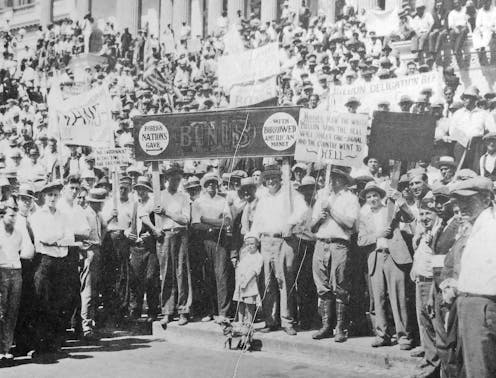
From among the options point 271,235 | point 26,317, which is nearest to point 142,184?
point 271,235

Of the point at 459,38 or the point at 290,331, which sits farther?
the point at 459,38

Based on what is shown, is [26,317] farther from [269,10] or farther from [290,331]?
[269,10]

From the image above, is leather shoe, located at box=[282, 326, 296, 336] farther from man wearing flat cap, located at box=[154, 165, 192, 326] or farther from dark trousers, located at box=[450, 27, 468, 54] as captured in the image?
dark trousers, located at box=[450, 27, 468, 54]

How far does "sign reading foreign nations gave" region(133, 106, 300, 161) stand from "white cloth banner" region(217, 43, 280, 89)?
3.11m

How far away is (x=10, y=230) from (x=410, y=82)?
629 cm

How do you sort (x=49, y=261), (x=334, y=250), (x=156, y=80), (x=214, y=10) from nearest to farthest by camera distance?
(x=334, y=250), (x=49, y=261), (x=156, y=80), (x=214, y=10)

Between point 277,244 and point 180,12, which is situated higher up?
point 180,12

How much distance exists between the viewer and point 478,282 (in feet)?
16.0

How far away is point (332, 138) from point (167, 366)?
10.5 ft

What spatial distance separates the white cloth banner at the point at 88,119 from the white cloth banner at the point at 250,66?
8.13 ft

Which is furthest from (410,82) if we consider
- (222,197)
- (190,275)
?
(190,275)

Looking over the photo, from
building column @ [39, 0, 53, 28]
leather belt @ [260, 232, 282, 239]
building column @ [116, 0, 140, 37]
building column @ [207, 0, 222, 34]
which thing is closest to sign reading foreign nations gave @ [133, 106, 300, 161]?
leather belt @ [260, 232, 282, 239]

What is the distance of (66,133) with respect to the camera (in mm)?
11648

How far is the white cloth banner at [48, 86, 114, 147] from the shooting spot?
1124 centimetres
